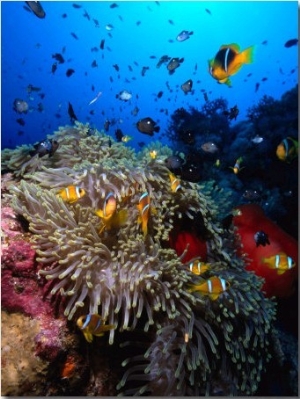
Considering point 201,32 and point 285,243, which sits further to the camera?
point 201,32

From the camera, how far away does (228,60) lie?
9.61 ft

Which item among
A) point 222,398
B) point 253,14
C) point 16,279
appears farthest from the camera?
point 253,14

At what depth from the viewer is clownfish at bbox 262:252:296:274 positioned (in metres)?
2.98

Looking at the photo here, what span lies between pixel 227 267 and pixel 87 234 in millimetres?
1265

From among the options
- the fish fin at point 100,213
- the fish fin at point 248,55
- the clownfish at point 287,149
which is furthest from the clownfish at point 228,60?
the fish fin at point 100,213

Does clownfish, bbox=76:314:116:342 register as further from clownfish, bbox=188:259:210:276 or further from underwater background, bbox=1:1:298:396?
clownfish, bbox=188:259:210:276

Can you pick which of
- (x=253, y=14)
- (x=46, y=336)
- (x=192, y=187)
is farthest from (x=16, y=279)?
(x=253, y=14)

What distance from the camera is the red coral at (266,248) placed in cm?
311

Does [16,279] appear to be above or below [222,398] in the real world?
above

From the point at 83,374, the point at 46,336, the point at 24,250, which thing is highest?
the point at 24,250

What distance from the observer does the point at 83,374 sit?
216 cm

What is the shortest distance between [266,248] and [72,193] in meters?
1.92

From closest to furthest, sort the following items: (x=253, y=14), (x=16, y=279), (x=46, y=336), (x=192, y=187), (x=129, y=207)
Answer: (x=46, y=336), (x=16, y=279), (x=129, y=207), (x=192, y=187), (x=253, y=14)

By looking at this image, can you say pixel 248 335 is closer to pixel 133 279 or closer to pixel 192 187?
pixel 133 279
